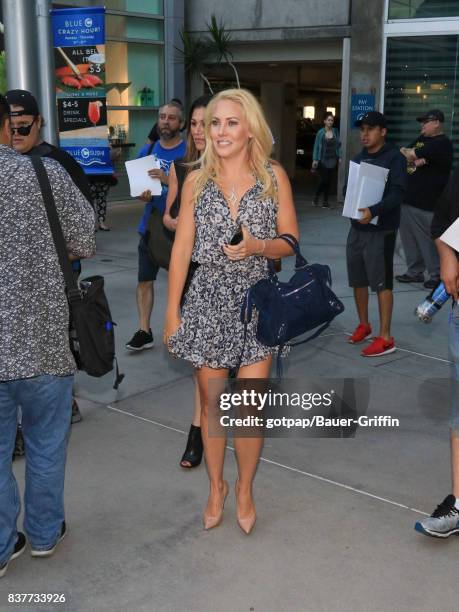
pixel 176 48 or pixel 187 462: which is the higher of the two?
pixel 176 48

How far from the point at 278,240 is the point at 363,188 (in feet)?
8.33

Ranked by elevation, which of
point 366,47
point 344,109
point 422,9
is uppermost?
point 422,9

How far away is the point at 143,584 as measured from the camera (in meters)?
2.93

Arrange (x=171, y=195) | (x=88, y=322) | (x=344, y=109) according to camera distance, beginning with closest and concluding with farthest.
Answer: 1. (x=88, y=322)
2. (x=171, y=195)
3. (x=344, y=109)

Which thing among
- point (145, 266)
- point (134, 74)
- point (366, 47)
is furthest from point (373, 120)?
point (134, 74)

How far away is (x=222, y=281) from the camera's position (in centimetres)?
318

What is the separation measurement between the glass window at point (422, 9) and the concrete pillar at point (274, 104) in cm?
732

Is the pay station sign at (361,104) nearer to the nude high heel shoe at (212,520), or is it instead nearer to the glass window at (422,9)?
the glass window at (422,9)

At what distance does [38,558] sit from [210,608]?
794 mm

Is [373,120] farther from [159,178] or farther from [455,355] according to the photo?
[455,355]

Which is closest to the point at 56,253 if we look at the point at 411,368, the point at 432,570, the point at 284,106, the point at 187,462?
the point at 187,462

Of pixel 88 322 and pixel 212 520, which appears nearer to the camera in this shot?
pixel 88 322

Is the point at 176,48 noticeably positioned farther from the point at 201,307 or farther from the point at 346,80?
the point at 201,307

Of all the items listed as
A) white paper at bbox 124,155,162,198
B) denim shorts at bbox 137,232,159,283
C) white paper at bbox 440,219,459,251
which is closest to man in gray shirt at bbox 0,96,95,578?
white paper at bbox 440,219,459,251
